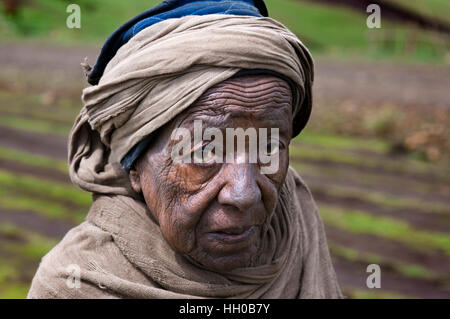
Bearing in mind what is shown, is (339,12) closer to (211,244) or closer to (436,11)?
(436,11)

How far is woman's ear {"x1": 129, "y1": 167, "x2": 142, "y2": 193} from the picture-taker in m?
2.52

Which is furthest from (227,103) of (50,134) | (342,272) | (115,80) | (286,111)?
(50,134)

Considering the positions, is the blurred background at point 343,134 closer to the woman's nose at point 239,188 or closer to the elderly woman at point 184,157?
the elderly woman at point 184,157

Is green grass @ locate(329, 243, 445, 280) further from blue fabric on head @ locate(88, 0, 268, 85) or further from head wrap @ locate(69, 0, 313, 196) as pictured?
blue fabric on head @ locate(88, 0, 268, 85)

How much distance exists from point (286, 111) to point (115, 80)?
616 mm

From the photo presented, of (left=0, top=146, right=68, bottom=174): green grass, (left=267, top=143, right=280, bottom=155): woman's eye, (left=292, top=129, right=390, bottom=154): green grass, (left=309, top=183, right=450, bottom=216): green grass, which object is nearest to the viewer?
(left=267, top=143, right=280, bottom=155): woman's eye

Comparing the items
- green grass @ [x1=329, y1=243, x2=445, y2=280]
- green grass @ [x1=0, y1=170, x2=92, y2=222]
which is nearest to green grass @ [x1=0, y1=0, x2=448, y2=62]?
green grass @ [x1=0, y1=170, x2=92, y2=222]

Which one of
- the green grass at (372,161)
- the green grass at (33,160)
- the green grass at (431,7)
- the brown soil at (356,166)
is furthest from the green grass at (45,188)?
the green grass at (431,7)

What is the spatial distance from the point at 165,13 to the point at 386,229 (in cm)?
454

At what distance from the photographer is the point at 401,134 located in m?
9.61

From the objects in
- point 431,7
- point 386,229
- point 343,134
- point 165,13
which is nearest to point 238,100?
point 165,13

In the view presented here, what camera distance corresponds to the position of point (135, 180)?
8.32ft

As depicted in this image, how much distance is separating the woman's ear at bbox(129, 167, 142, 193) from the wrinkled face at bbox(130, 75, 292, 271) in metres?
0.04

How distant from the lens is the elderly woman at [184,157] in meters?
2.26
